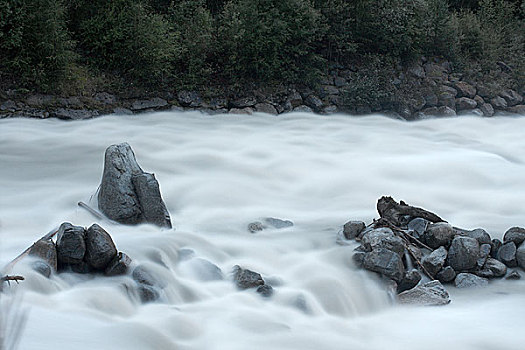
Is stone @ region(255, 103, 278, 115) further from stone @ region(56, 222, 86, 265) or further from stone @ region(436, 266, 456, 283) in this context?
stone @ region(56, 222, 86, 265)

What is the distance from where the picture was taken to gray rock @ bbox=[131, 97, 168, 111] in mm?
11555

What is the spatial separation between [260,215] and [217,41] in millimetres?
6950

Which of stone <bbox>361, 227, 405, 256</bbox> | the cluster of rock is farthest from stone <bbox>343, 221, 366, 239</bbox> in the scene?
stone <bbox>361, 227, 405, 256</bbox>

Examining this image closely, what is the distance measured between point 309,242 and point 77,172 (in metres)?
3.25

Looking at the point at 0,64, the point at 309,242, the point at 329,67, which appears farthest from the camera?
the point at 329,67

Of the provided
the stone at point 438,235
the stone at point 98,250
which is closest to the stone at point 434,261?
the stone at point 438,235

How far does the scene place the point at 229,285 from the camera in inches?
193

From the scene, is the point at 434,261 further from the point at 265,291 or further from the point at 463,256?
the point at 265,291

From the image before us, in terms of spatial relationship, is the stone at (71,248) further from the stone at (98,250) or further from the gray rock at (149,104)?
the gray rock at (149,104)

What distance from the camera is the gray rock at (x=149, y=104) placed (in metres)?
11.6

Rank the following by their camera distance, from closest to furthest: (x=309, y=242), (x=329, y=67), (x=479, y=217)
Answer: (x=309, y=242)
(x=479, y=217)
(x=329, y=67)

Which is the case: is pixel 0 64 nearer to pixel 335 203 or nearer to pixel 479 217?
pixel 335 203

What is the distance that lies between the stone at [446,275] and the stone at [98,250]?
2740 mm

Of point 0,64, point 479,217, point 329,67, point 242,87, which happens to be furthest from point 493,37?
point 0,64
